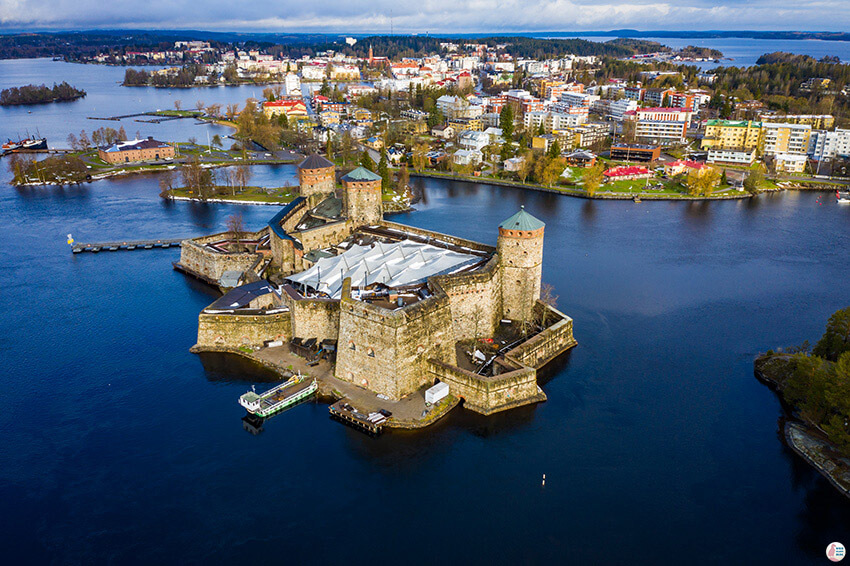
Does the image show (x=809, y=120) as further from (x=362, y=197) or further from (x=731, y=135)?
(x=362, y=197)

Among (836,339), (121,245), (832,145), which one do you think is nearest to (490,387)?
(836,339)

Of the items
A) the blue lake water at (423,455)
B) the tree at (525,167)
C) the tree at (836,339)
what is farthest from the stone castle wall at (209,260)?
the tree at (525,167)

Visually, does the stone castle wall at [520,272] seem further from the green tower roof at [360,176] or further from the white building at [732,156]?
the white building at [732,156]

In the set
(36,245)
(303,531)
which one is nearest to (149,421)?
(303,531)

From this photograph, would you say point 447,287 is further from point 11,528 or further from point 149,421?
point 11,528

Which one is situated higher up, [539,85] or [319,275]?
[539,85]

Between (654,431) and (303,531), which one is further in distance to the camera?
(654,431)

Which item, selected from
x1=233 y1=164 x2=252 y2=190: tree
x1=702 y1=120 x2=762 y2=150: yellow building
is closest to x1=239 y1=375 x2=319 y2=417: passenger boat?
x1=233 y1=164 x2=252 y2=190: tree

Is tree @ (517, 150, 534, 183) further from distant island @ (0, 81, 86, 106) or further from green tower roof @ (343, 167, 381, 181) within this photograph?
distant island @ (0, 81, 86, 106)
